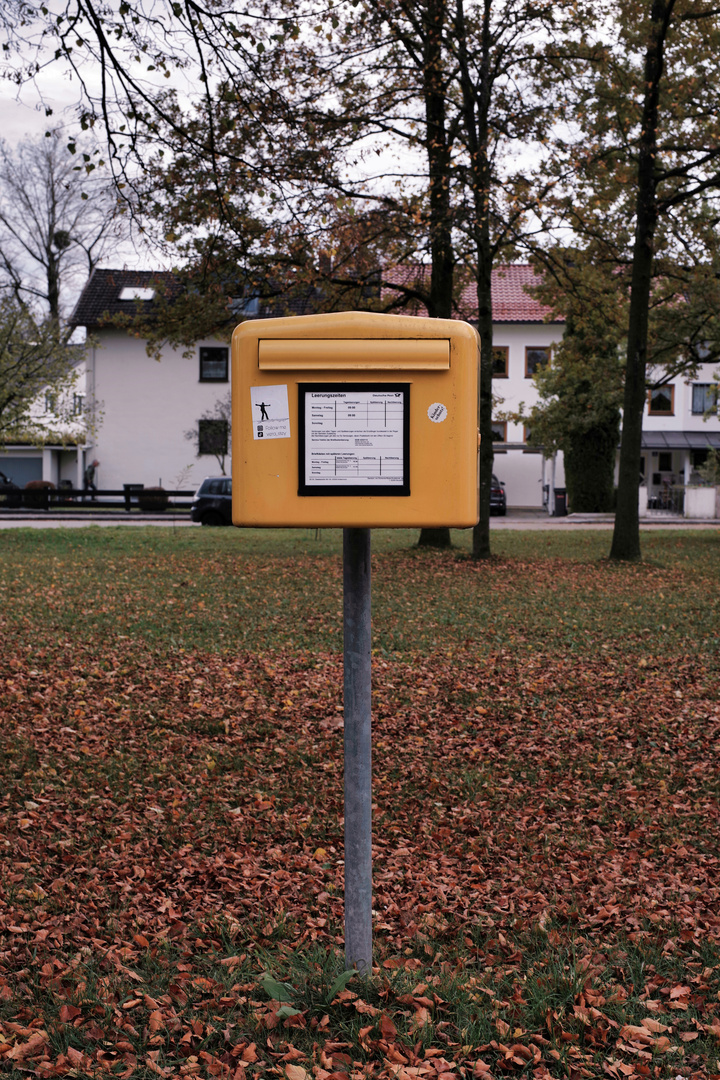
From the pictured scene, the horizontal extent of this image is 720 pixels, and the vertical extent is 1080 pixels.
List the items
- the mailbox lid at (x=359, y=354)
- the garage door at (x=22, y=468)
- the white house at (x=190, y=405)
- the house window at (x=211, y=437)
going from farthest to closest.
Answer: the garage door at (x=22, y=468) < the white house at (x=190, y=405) < the house window at (x=211, y=437) < the mailbox lid at (x=359, y=354)

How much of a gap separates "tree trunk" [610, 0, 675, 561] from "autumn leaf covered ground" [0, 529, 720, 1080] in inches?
284

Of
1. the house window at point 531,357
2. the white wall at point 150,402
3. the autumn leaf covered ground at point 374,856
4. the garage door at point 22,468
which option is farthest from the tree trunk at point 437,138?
the garage door at point 22,468

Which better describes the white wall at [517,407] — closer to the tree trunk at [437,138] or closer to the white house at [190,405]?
the white house at [190,405]

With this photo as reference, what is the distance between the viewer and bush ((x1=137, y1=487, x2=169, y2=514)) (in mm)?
35594

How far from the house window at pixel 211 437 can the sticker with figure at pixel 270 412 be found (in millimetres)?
38218

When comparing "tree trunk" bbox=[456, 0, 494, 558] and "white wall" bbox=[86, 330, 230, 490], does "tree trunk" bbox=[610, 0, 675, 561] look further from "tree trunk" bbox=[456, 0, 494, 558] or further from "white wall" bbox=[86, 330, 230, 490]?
"white wall" bbox=[86, 330, 230, 490]

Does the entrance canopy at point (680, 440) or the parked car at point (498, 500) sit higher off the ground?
the entrance canopy at point (680, 440)

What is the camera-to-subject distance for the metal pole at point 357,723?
293 centimetres

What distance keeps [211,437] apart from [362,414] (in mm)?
40393

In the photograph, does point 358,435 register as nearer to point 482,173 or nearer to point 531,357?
point 482,173

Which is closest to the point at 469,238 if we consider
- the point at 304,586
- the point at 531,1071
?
the point at 304,586

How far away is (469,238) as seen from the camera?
15703mm

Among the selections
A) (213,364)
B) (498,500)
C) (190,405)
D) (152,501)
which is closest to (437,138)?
(152,501)

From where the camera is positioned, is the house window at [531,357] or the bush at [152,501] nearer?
the bush at [152,501]
